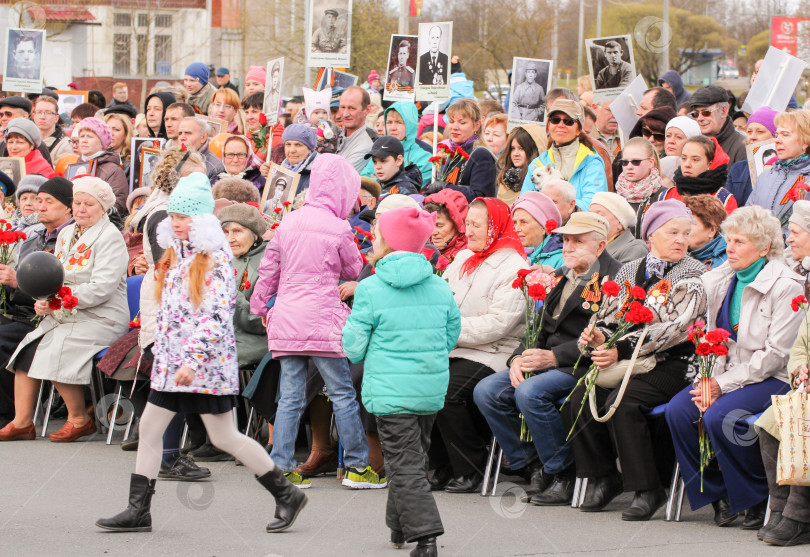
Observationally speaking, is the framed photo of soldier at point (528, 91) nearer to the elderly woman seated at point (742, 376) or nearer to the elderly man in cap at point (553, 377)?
the elderly man in cap at point (553, 377)

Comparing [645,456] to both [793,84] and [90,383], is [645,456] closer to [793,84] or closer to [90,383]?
[90,383]

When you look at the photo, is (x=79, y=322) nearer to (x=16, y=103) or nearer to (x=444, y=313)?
(x=444, y=313)

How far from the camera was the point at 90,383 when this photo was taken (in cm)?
920

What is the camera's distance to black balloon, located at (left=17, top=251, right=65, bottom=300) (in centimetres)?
834

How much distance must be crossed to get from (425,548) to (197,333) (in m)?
1.75

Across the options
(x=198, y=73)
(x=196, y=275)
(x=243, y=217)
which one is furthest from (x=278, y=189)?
(x=198, y=73)

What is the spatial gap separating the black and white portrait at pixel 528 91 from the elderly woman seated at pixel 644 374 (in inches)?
167

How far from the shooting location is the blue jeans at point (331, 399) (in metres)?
7.63

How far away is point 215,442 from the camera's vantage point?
6500 mm

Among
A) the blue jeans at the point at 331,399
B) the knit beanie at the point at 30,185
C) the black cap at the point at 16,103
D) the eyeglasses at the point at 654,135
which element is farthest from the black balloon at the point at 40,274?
the black cap at the point at 16,103

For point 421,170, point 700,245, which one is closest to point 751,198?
point 700,245

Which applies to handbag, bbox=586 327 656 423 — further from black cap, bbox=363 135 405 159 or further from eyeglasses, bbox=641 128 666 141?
eyeglasses, bbox=641 128 666 141

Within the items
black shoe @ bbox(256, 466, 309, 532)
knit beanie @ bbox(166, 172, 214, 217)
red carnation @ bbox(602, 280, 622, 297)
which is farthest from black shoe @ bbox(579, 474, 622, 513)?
knit beanie @ bbox(166, 172, 214, 217)

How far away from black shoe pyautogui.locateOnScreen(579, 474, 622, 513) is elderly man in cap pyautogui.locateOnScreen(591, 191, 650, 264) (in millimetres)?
1576
